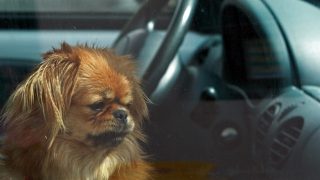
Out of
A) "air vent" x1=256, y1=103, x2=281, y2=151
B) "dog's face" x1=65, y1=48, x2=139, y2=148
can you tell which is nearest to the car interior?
"air vent" x1=256, y1=103, x2=281, y2=151

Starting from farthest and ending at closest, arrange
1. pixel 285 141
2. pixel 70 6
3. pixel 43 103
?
pixel 285 141 < pixel 70 6 < pixel 43 103

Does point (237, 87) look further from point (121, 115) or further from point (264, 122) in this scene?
Answer: point (121, 115)

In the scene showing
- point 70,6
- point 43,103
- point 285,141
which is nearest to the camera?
point 43,103

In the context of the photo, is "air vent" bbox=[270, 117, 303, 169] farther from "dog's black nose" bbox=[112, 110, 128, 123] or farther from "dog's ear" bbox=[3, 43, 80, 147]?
"dog's ear" bbox=[3, 43, 80, 147]

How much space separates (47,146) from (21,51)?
0.31m

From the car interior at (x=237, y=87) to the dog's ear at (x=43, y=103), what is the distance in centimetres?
26

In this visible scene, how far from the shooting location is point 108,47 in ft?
6.42

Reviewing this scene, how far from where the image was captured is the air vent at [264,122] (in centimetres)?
216

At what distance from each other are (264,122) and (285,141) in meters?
0.08

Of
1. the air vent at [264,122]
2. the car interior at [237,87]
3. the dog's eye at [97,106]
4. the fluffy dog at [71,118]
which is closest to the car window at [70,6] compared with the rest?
the car interior at [237,87]

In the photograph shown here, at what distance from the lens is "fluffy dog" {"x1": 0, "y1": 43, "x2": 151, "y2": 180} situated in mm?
1788

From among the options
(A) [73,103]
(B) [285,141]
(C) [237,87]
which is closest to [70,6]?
(A) [73,103]

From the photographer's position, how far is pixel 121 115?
1.84 metres

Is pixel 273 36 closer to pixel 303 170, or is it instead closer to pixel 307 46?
pixel 307 46
